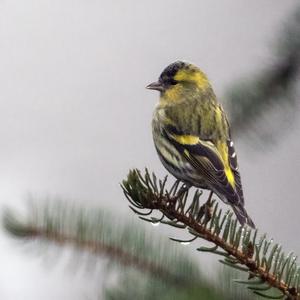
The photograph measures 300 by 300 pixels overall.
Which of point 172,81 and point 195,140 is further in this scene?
point 172,81

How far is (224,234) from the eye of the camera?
141 centimetres

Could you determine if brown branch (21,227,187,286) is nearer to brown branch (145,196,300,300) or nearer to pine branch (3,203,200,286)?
pine branch (3,203,200,286)

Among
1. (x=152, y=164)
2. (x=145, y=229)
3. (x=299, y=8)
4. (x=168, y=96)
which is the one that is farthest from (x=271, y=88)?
(x=152, y=164)

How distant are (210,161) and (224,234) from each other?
0.86m

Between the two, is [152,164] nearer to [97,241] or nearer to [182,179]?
[182,179]

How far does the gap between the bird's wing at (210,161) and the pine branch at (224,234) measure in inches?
19.6

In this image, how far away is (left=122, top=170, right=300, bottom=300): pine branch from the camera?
1.31 m

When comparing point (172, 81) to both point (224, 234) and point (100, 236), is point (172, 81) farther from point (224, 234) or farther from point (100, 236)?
point (224, 234)

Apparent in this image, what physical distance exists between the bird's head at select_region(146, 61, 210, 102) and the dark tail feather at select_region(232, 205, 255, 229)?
0.76m

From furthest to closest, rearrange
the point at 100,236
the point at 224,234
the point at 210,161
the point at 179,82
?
the point at 179,82 < the point at 210,161 < the point at 100,236 < the point at 224,234

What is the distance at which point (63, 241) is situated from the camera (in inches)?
65.0

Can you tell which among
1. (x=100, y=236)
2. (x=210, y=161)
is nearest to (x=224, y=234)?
(x=100, y=236)

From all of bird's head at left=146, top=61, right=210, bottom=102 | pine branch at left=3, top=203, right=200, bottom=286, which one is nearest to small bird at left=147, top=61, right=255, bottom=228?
bird's head at left=146, top=61, right=210, bottom=102

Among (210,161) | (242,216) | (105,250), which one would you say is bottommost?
(105,250)
